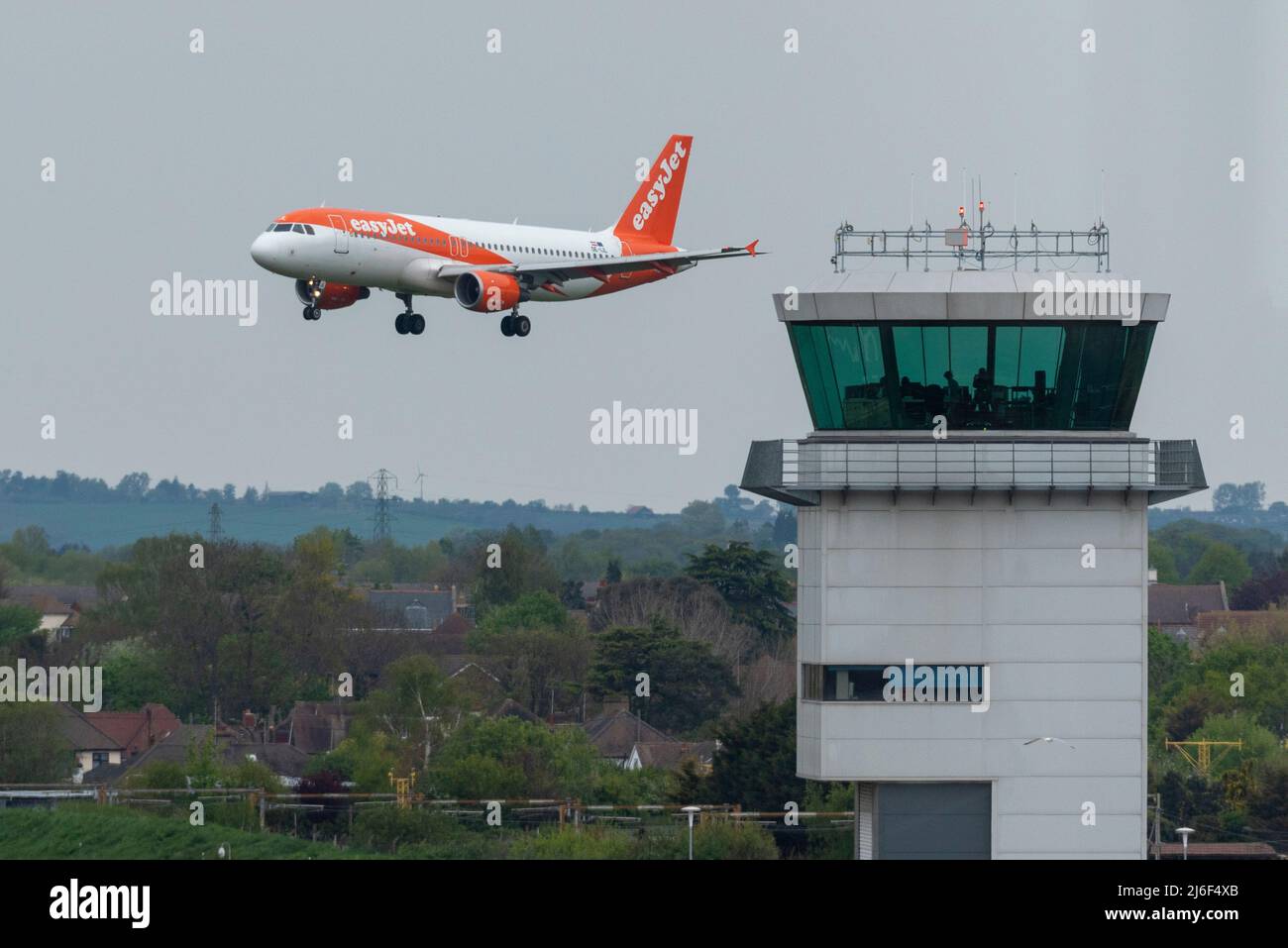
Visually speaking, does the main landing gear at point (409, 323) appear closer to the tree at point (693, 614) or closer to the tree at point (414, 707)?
the tree at point (414, 707)

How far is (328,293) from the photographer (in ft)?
283

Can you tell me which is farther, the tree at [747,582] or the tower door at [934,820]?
the tree at [747,582]

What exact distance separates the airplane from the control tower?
984 inches

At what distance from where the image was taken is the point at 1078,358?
59.6 meters

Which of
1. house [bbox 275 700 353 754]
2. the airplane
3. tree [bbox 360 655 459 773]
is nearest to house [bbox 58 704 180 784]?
house [bbox 275 700 353 754]

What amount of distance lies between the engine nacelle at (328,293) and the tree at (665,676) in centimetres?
7433

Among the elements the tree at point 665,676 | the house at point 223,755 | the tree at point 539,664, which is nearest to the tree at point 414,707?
the house at point 223,755

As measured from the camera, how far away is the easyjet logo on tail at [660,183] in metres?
120

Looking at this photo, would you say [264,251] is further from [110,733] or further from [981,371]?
[110,733]

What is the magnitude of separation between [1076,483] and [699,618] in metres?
124

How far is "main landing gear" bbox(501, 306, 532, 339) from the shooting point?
90.9 m
